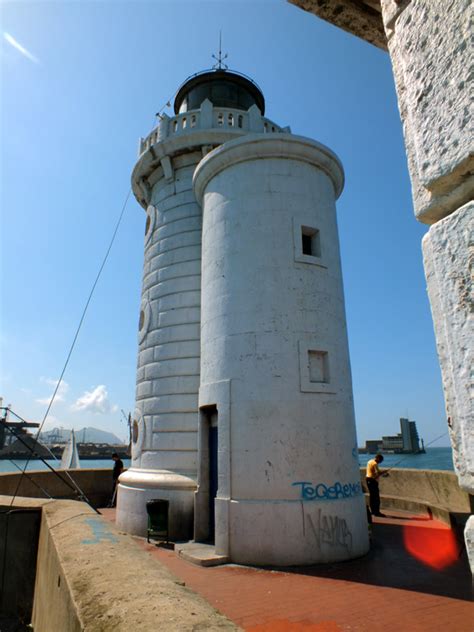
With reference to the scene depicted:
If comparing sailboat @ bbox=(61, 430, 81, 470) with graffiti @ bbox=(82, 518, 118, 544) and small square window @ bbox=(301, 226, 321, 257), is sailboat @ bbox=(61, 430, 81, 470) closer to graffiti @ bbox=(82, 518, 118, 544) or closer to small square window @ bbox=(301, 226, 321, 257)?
small square window @ bbox=(301, 226, 321, 257)

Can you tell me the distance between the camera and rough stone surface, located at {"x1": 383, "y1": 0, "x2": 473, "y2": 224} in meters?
1.59

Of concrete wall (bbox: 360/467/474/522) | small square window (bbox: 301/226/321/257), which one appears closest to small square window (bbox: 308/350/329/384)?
small square window (bbox: 301/226/321/257)

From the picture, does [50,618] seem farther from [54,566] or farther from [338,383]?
[338,383]

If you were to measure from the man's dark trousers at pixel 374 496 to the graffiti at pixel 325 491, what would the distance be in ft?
13.1

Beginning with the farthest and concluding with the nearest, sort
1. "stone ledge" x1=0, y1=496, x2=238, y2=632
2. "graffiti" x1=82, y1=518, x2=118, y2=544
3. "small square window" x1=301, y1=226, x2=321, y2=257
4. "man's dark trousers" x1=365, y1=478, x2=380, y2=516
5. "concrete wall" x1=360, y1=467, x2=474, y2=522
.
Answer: "man's dark trousers" x1=365, y1=478, x2=380, y2=516
"concrete wall" x1=360, y1=467, x2=474, y2=522
"small square window" x1=301, y1=226, x2=321, y2=257
"graffiti" x1=82, y1=518, x2=118, y2=544
"stone ledge" x1=0, y1=496, x2=238, y2=632

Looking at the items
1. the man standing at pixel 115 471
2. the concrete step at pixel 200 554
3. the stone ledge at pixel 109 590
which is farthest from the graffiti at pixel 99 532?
the man standing at pixel 115 471

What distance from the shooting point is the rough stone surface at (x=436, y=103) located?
1.59m

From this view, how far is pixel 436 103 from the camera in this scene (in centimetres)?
170

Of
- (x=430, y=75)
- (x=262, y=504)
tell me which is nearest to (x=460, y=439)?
(x=430, y=75)

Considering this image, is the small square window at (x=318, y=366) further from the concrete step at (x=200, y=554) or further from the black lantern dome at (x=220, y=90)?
the black lantern dome at (x=220, y=90)

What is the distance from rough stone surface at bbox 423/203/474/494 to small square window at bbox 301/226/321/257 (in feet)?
29.4

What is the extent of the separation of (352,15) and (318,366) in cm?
768

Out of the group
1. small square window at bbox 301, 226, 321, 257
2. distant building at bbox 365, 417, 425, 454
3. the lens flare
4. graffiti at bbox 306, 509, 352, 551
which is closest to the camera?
the lens flare

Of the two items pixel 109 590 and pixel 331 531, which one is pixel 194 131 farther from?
pixel 109 590
